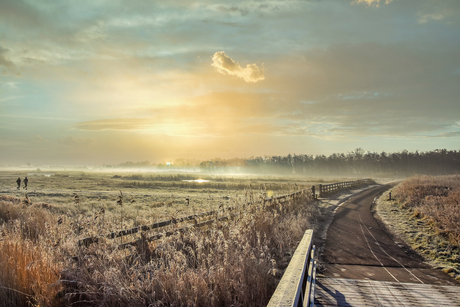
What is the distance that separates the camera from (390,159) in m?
133

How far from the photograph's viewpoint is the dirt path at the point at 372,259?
6.11 metres

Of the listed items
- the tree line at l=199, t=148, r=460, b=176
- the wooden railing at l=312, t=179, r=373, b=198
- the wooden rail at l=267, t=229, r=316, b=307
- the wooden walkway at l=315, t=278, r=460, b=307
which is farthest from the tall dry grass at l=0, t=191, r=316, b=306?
the tree line at l=199, t=148, r=460, b=176

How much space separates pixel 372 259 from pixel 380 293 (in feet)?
9.98

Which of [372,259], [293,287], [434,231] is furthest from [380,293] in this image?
[434,231]

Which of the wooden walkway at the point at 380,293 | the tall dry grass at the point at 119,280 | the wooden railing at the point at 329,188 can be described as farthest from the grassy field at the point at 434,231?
the wooden railing at the point at 329,188

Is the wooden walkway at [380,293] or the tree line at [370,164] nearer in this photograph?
the wooden walkway at [380,293]

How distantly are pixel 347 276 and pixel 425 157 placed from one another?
151163mm

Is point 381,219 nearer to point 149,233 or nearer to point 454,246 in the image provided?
point 454,246

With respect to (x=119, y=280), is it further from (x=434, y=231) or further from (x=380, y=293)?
(x=434, y=231)

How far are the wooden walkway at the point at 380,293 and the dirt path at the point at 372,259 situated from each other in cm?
41

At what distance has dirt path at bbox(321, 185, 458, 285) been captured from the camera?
241 inches

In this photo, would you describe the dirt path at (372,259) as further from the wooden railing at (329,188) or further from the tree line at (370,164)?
the tree line at (370,164)

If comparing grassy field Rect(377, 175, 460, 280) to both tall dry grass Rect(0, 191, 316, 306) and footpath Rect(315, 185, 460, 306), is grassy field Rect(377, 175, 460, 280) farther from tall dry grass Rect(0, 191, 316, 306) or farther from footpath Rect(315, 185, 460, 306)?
tall dry grass Rect(0, 191, 316, 306)

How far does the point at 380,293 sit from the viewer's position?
16.2 feet
